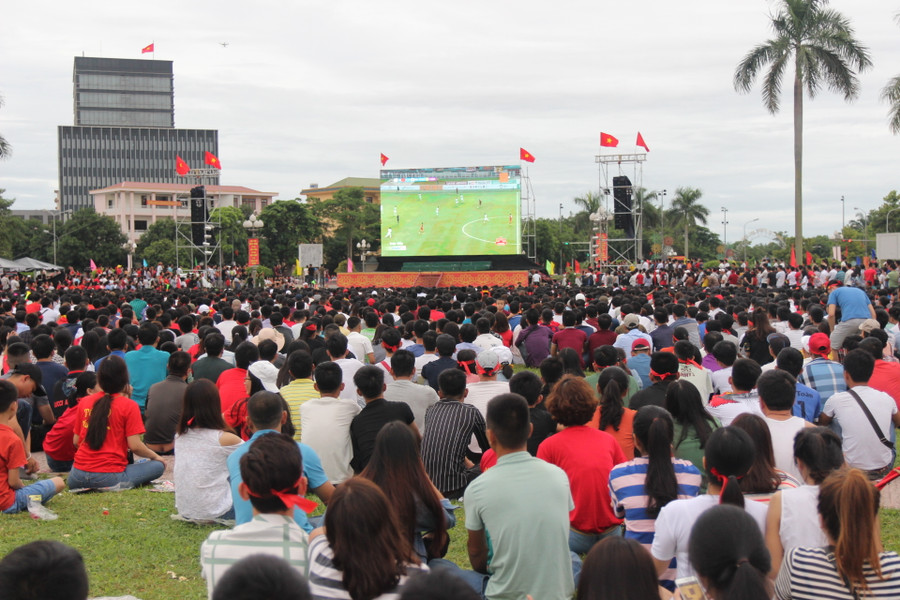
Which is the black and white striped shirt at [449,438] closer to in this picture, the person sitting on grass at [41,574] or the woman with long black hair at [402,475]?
the woman with long black hair at [402,475]

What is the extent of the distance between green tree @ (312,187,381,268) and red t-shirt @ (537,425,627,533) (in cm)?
6974

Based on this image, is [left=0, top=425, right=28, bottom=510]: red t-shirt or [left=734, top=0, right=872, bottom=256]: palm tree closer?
[left=0, top=425, right=28, bottom=510]: red t-shirt

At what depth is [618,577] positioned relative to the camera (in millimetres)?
2734

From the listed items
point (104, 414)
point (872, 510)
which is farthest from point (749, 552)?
point (104, 414)

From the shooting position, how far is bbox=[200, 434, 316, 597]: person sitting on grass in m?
3.40

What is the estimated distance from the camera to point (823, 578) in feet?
10.5

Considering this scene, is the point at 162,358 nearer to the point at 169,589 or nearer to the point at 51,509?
the point at 51,509

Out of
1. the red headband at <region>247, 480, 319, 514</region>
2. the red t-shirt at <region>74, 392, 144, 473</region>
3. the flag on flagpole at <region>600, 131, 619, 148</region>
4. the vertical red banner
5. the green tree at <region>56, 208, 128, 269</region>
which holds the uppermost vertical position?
the flag on flagpole at <region>600, 131, 619, 148</region>

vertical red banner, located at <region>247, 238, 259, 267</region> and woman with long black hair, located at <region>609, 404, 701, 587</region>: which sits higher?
vertical red banner, located at <region>247, 238, 259, 267</region>

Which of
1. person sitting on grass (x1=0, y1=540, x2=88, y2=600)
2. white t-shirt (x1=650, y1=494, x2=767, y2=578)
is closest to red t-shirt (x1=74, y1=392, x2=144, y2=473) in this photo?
person sitting on grass (x1=0, y1=540, x2=88, y2=600)

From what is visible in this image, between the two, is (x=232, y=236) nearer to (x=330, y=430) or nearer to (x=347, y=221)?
(x=347, y=221)

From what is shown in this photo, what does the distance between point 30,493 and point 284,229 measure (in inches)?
2510

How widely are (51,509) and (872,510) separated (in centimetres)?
609

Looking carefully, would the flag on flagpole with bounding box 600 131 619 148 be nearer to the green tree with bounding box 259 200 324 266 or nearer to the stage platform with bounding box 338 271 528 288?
the stage platform with bounding box 338 271 528 288
